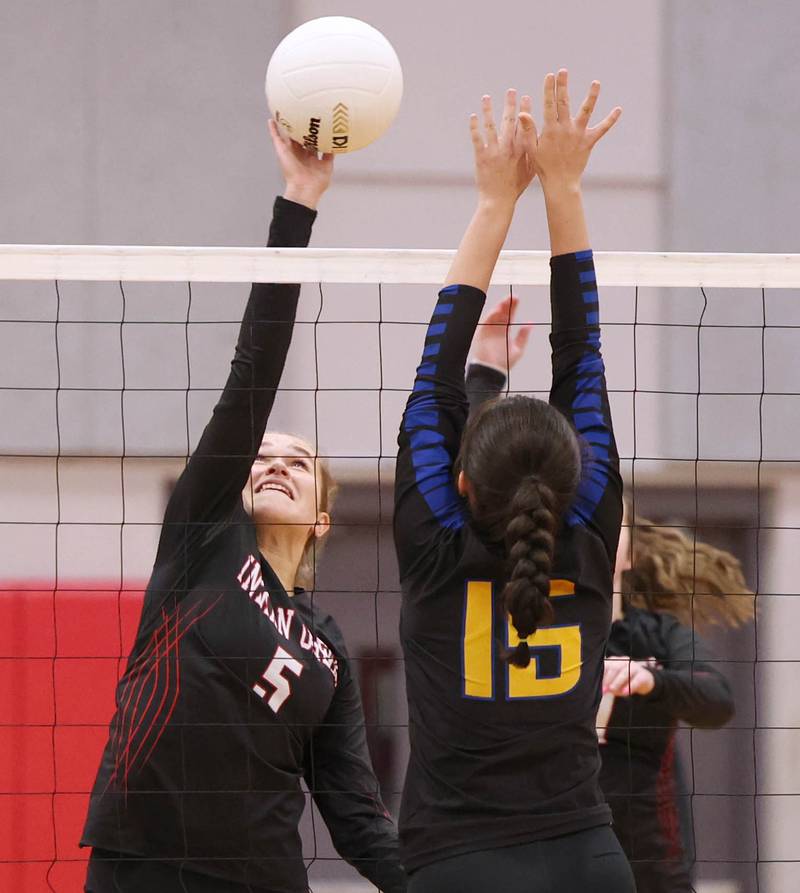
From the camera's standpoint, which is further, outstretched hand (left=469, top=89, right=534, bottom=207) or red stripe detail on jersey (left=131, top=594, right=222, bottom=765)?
red stripe detail on jersey (left=131, top=594, right=222, bottom=765)

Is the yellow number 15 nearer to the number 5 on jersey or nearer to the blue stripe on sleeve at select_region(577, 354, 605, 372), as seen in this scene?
the blue stripe on sleeve at select_region(577, 354, 605, 372)

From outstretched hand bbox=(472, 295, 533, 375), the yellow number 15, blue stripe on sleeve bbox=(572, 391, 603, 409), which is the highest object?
outstretched hand bbox=(472, 295, 533, 375)

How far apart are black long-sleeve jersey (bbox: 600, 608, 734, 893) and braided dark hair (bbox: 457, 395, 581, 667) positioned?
133cm

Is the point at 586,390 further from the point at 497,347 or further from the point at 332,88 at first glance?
the point at 497,347

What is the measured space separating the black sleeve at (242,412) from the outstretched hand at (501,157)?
713mm

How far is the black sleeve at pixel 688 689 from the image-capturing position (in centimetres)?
312

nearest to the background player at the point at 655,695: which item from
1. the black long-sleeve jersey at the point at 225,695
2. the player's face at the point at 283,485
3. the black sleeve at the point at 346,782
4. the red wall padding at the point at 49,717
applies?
the black sleeve at the point at 346,782

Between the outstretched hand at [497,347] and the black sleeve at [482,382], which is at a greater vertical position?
the outstretched hand at [497,347]

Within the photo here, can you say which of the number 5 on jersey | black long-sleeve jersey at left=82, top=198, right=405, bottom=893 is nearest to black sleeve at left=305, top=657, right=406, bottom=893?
black long-sleeve jersey at left=82, top=198, right=405, bottom=893

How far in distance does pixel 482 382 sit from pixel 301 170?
701 mm

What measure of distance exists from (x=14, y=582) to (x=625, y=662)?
2714 mm

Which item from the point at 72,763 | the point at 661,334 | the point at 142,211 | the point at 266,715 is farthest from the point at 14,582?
the point at 661,334

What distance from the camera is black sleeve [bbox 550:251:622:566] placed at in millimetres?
1748

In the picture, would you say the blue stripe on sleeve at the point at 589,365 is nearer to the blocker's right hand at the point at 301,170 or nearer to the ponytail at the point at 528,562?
the ponytail at the point at 528,562
